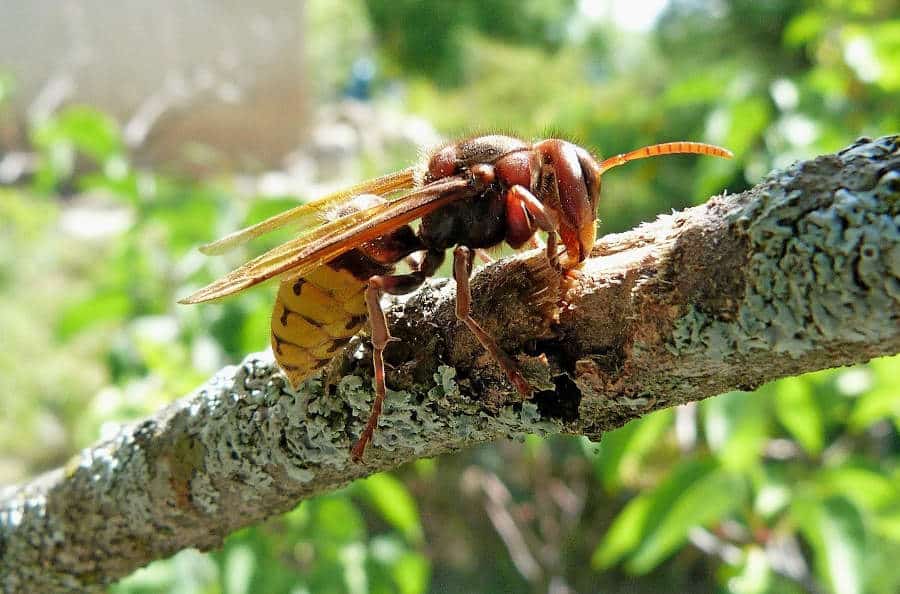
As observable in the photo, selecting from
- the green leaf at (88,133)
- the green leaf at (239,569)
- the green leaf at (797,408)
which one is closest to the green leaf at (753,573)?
the green leaf at (797,408)

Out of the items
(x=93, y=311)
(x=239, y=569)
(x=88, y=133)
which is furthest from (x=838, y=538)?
(x=88, y=133)

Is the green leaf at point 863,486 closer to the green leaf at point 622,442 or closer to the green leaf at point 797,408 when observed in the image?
the green leaf at point 797,408

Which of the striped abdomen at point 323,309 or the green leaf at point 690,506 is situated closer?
the striped abdomen at point 323,309

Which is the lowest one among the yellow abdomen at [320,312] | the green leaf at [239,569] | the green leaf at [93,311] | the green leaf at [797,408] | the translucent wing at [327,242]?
the green leaf at [239,569]

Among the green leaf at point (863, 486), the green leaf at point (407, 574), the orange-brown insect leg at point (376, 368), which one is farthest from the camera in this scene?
the green leaf at point (407, 574)

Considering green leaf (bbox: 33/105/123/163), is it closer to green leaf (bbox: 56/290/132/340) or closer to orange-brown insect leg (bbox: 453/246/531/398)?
green leaf (bbox: 56/290/132/340)
